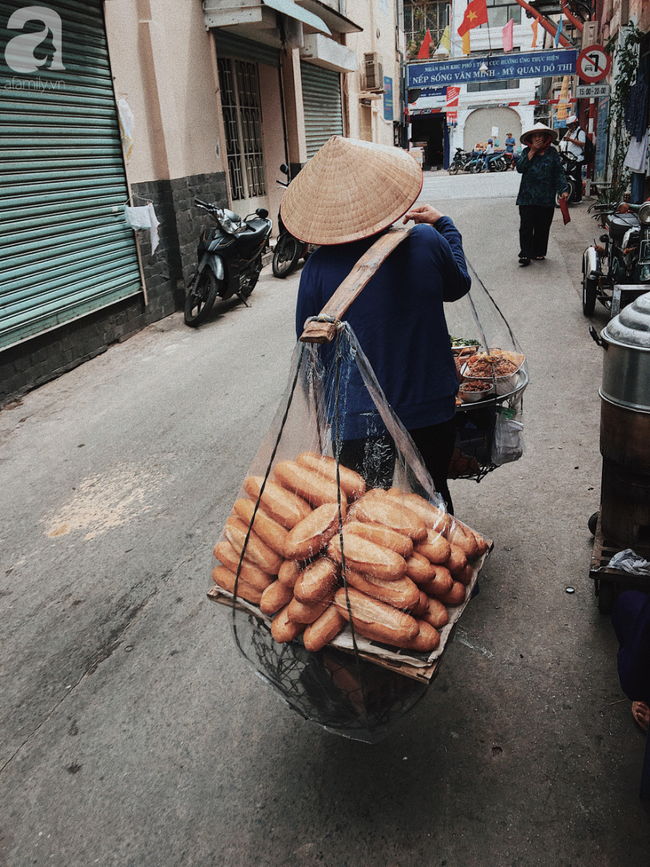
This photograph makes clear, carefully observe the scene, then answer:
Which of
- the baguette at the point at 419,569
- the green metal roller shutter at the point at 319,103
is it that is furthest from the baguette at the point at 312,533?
the green metal roller shutter at the point at 319,103

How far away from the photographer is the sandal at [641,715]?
2299mm

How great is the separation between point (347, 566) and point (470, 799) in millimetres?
980

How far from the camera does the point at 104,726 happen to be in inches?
99.7

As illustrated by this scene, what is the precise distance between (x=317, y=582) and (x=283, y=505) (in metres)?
0.25

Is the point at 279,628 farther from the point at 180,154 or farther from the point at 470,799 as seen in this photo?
the point at 180,154

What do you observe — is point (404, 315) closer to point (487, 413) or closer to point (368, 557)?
point (487, 413)

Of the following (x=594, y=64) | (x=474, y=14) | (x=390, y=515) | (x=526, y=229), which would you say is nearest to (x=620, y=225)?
(x=526, y=229)

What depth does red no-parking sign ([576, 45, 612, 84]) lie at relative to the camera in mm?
14508

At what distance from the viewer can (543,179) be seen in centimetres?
898

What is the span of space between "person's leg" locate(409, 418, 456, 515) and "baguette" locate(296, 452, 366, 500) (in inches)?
21.2

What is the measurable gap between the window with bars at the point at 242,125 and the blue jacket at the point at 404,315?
963 cm

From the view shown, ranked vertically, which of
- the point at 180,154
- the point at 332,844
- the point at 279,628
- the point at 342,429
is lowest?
the point at 332,844

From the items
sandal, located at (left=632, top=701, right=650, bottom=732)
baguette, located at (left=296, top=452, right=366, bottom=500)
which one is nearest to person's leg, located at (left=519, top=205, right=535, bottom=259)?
sandal, located at (left=632, top=701, right=650, bottom=732)

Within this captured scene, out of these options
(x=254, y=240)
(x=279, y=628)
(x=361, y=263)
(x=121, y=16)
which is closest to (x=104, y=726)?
(x=279, y=628)
